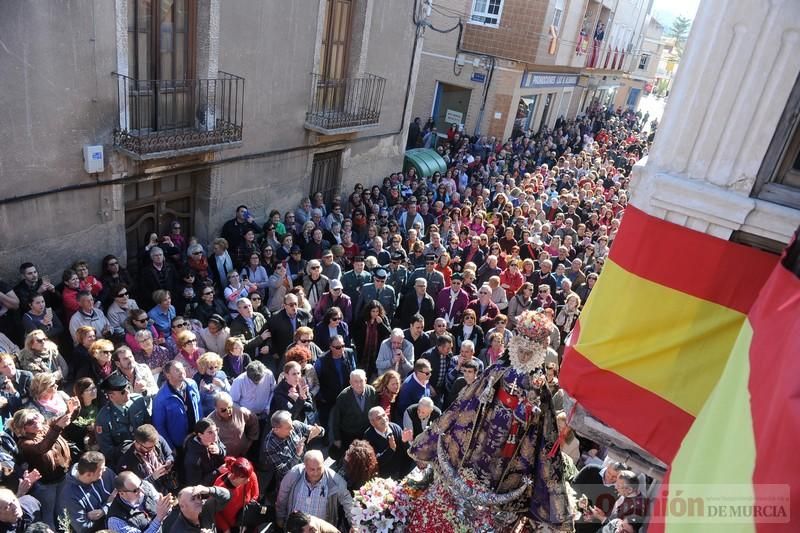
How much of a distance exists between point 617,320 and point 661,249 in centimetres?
39

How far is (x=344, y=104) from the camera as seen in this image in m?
11.7

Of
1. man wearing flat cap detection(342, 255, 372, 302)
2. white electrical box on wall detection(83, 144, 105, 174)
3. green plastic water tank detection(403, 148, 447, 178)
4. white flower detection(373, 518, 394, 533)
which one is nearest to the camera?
white flower detection(373, 518, 394, 533)

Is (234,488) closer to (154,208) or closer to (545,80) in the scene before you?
(154,208)

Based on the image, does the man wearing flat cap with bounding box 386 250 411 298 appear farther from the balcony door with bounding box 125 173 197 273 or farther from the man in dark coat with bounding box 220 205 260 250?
the balcony door with bounding box 125 173 197 273

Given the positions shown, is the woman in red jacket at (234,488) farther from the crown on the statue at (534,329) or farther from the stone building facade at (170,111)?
the stone building facade at (170,111)

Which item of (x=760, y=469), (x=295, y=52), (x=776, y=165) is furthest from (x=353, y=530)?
(x=295, y=52)

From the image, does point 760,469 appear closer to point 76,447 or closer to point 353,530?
point 353,530

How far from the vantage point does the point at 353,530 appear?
4004 millimetres

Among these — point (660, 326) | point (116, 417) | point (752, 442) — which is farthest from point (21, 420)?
point (752, 442)

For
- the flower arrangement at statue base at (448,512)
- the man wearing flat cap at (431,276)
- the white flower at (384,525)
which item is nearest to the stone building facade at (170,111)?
the man wearing flat cap at (431,276)

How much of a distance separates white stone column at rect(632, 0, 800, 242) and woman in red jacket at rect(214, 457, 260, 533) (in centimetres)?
327

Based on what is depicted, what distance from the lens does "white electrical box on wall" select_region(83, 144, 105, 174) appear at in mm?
6945

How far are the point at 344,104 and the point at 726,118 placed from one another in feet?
32.5

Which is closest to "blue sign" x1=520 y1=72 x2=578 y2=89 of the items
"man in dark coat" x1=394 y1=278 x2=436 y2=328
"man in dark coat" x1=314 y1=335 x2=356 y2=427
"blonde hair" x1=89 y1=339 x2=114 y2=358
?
"man in dark coat" x1=394 y1=278 x2=436 y2=328
